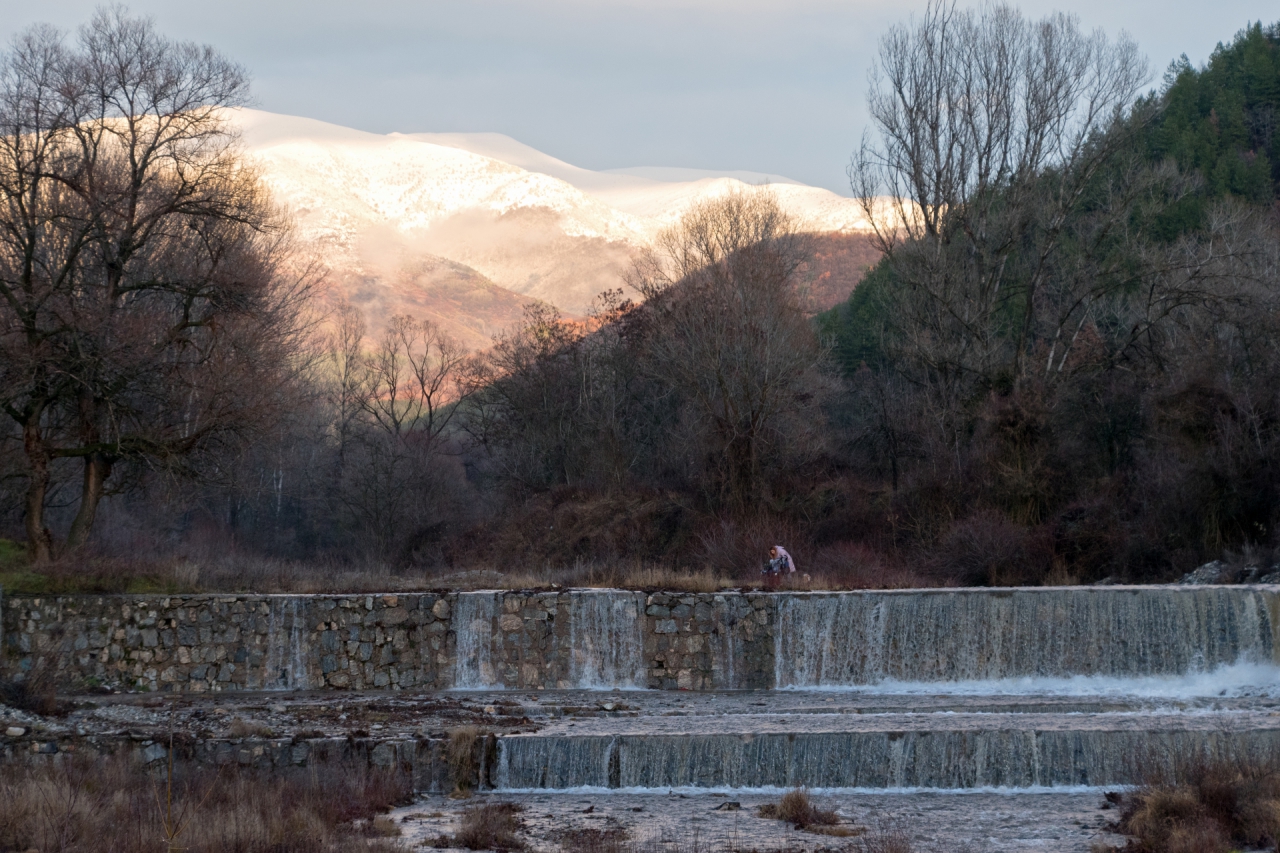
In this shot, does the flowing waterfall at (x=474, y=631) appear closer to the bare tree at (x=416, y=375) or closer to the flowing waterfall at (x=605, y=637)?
the flowing waterfall at (x=605, y=637)

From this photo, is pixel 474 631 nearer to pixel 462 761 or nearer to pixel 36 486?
pixel 462 761

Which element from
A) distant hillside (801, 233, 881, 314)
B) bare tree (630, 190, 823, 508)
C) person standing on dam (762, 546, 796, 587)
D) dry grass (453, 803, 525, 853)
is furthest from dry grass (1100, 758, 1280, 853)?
distant hillside (801, 233, 881, 314)

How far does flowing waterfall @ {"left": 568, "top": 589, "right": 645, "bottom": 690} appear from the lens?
2081 cm

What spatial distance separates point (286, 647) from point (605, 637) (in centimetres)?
593

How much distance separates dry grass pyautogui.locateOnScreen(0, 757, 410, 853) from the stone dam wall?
638 cm

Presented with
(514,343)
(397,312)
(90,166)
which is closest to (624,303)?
(514,343)

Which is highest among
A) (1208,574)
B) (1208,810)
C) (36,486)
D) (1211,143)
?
(1211,143)

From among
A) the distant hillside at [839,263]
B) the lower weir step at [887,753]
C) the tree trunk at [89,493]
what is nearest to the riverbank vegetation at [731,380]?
the tree trunk at [89,493]

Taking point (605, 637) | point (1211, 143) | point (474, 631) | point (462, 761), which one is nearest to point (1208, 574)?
point (605, 637)

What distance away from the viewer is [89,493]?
23.3 metres

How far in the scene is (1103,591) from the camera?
18.9 meters

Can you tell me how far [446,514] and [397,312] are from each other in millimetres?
71548

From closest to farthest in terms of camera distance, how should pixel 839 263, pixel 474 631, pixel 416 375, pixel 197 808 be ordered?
pixel 197 808 → pixel 474 631 → pixel 416 375 → pixel 839 263

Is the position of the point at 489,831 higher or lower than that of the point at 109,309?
lower
